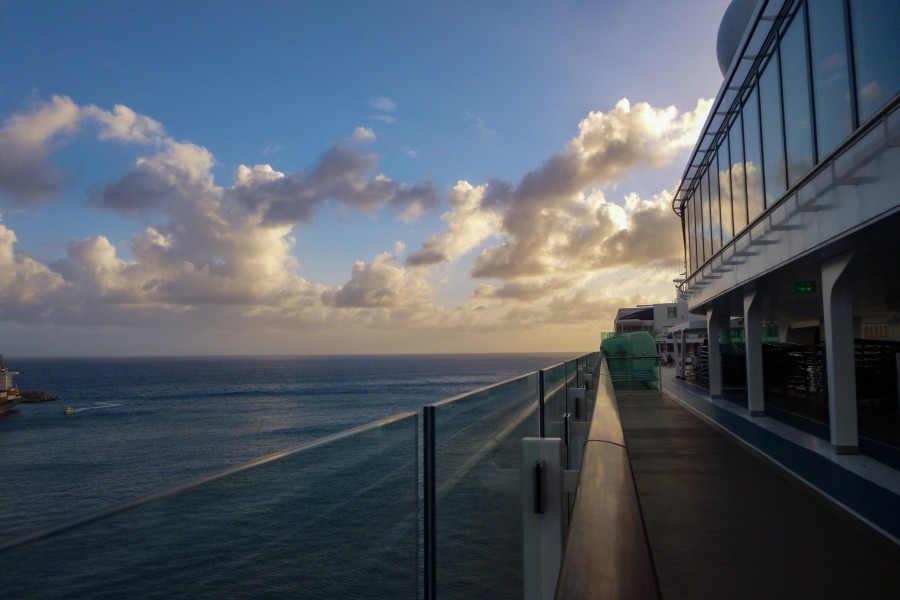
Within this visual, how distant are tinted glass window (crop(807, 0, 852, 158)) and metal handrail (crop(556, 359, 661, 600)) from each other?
8.81 metres

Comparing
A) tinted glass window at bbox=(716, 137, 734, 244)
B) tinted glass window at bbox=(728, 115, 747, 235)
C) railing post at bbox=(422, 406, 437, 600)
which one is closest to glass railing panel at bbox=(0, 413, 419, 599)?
railing post at bbox=(422, 406, 437, 600)

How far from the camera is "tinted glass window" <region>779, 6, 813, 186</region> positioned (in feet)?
33.0

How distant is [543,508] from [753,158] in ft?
42.5

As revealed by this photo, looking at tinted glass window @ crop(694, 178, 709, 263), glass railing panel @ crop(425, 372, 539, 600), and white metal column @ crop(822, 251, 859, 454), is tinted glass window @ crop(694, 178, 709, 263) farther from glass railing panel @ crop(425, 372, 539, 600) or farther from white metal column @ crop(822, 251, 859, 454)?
glass railing panel @ crop(425, 372, 539, 600)

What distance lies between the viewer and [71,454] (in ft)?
163

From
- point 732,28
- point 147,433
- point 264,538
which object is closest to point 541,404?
point 264,538

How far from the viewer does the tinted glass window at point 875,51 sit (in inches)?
288

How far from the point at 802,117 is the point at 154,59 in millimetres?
33322

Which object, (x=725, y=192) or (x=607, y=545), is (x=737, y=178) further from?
(x=607, y=545)

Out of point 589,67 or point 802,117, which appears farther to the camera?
point 589,67

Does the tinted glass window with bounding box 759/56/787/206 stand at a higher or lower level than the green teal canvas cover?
higher

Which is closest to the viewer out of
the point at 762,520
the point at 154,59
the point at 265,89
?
the point at 762,520

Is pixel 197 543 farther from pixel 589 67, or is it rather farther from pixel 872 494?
pixel 589 67

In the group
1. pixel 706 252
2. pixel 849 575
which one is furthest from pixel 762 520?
pixel 706 252
